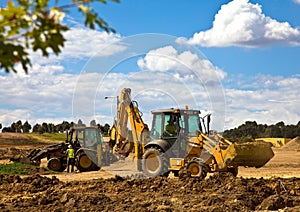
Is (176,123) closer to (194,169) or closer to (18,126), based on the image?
(194,169)

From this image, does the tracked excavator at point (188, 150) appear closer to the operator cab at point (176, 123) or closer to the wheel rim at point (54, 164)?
the operator cab at point (176, 123)

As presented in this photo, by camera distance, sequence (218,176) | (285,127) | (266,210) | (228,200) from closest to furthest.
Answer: (266,210) → (228,200) → (218,176) → (285,127)

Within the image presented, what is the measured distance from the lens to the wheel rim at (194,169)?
17375mm

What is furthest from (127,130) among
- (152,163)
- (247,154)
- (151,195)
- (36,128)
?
(36,128)

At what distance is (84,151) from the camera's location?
24.4m

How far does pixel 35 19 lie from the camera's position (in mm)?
3861

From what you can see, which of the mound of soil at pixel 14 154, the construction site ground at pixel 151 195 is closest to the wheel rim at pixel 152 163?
the construction site ground at pixel 151 195

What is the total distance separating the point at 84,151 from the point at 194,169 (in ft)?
27.1

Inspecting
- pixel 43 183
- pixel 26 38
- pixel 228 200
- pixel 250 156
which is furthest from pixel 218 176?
pixel 26 38

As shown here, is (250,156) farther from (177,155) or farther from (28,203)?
(28,203)

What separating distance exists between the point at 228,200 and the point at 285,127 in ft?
303

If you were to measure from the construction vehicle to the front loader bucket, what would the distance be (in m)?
8.13

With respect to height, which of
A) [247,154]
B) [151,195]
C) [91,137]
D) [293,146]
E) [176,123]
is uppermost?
[293,146]

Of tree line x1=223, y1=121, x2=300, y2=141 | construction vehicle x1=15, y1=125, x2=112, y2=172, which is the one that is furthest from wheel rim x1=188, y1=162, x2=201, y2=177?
tree line x1=223, y1=121, x2=300, y2=141
